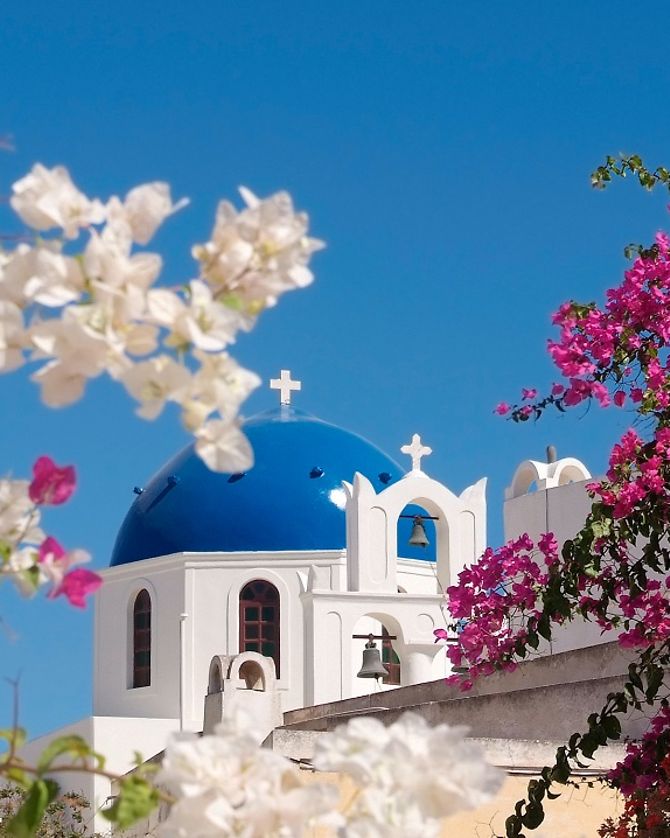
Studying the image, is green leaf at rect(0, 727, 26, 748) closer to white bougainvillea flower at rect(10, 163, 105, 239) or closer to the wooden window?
white bougainvillea flower at rect(10, 163, 105, 239)

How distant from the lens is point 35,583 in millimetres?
2297

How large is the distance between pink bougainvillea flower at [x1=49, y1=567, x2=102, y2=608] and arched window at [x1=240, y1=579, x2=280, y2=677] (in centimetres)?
2234

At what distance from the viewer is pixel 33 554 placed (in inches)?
92.4

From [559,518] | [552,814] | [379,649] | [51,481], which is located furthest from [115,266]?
[379,649]

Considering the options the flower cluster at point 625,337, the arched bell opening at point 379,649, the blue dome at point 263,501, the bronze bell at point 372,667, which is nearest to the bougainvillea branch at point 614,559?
the flower cluster at point 625,337

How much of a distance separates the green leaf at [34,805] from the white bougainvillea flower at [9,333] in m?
0.55

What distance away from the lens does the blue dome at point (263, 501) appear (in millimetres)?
24688

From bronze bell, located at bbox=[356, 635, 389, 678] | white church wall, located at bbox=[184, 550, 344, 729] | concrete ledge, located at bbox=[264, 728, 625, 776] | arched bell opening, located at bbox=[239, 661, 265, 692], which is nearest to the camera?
concrete ledge, located at bbox=[264, 728, 625, 776]

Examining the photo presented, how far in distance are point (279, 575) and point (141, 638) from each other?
259cm

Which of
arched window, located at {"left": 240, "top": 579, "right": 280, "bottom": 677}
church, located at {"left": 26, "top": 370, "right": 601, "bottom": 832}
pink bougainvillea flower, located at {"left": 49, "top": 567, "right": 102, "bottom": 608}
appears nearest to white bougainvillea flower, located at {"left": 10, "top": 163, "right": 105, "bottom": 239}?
pink bougainvillea flower, located at {"left": 49, "top": 567, "right": 102, "bottom": 608}

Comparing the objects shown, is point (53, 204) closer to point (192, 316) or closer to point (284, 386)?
point (192, 316)

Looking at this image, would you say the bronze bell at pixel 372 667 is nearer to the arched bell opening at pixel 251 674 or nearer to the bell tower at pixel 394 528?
the arched bell opening at pixel 251 674

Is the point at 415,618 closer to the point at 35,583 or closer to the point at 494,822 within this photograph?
the point at 494,822

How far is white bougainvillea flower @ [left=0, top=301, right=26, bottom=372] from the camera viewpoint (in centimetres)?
203
